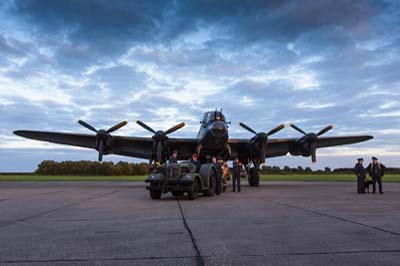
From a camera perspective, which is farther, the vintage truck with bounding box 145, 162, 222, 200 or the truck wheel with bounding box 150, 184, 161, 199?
the truck wheel with bounding box 150, 184, 161, 199

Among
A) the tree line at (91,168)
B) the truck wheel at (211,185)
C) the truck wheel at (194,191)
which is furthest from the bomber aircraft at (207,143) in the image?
the tree line at (91,168)

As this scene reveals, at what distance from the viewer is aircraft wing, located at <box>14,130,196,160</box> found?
2770cm

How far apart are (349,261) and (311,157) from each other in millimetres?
23868

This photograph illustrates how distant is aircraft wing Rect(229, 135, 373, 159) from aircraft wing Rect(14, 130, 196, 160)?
355cm

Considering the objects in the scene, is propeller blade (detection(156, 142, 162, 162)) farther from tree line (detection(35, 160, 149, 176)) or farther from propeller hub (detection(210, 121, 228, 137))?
tree line (detection(35, 160, 149, 176))

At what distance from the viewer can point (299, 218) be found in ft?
28.3

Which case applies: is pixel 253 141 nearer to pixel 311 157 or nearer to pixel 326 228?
pixel 311 157

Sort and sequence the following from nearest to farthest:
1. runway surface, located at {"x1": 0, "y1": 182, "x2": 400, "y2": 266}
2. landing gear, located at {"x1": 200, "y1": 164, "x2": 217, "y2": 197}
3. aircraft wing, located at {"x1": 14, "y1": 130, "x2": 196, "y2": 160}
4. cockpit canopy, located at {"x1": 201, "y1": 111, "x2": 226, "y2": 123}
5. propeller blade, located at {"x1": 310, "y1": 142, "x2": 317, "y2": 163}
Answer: runway surface, located at {"x1": 0, "y1": 182, "x2": 400, "y2": 266} → landing gear, located at {"x1": 200, "y1": 164, "x2": 217, "y2": 197} → cockpit canopy, located at {"x1": 201, "y1": 111, "x2": 226, "y2": 123} → propeller blade, located at {"x1": 310, "y1": 142, "x2": 317, "y2": 163} → aircraft wing, located at {"x1": 14, "y1": 130, "x2": 196, "y2": 160}

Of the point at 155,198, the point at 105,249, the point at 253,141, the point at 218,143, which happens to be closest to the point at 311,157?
the point at 253,141

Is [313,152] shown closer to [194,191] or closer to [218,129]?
[218,129]

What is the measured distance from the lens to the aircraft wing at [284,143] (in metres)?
29.2

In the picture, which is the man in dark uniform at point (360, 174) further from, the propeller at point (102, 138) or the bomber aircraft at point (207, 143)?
the propeller at point (102, 138)

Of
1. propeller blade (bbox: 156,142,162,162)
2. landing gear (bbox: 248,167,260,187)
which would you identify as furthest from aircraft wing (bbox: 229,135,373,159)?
propeller blade (bbox: 156,142,162,162)

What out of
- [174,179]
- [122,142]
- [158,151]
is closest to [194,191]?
[174,179]
